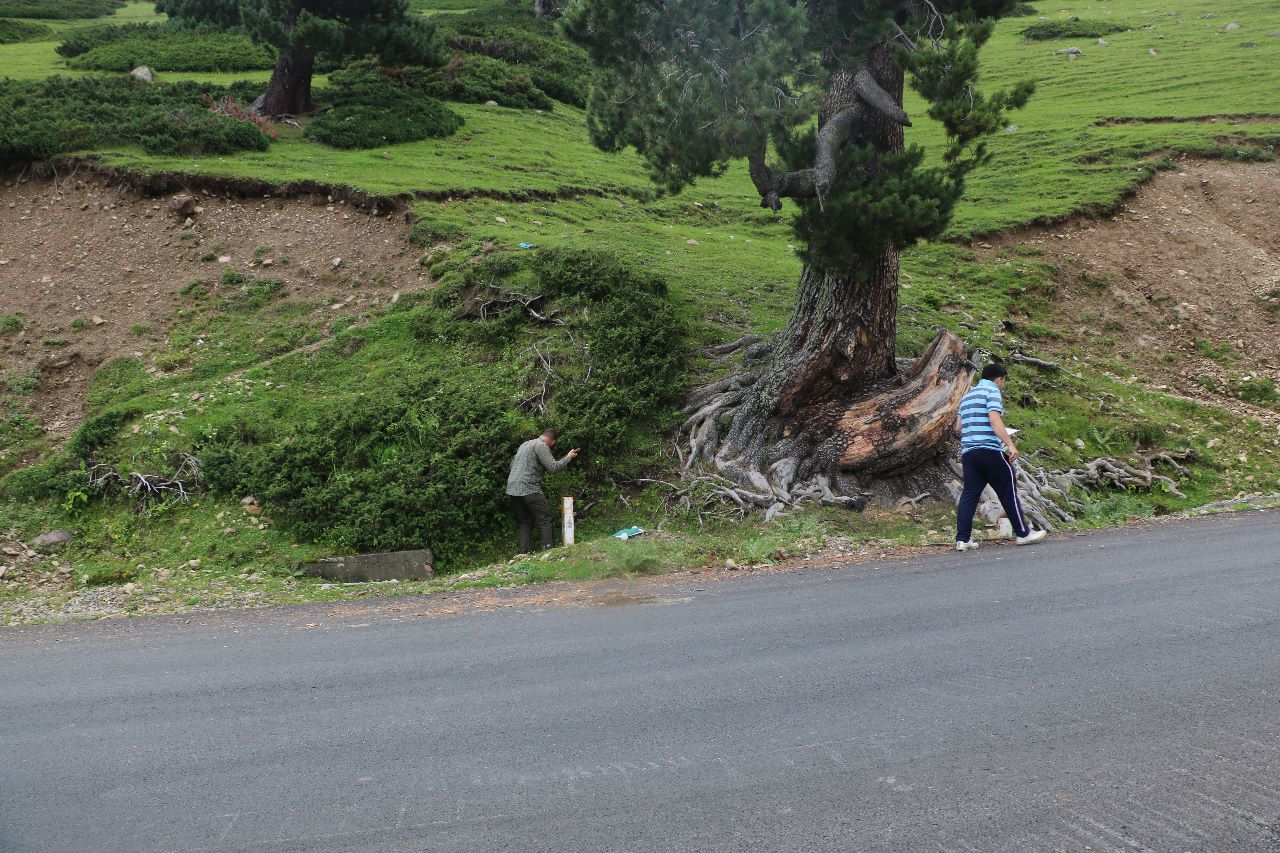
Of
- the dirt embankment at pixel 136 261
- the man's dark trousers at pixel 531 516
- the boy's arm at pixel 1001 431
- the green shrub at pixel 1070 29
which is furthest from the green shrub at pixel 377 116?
the green shrub at pixel 1070 29

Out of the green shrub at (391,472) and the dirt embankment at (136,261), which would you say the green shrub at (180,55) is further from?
the green shrub at (391,472)

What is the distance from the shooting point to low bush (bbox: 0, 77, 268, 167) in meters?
18.8

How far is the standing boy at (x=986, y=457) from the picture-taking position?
872 cm

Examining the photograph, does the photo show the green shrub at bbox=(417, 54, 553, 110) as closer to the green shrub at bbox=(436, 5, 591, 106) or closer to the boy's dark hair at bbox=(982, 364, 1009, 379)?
the green shrub at bbox=(436, 5, 591, 106)

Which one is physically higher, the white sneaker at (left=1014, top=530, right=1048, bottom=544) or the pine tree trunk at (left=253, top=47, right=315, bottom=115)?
the pine tree trunk at (left=253, top=47, right=315, bottom=115)

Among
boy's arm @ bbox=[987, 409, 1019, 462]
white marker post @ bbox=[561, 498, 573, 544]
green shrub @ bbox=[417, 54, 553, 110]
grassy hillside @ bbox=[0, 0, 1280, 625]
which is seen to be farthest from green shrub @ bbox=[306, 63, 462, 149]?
boy's arm @ bbox=[987, 409, 1019, 462]

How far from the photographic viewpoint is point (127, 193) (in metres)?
18.3

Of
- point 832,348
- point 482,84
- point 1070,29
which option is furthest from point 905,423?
point 1070,29

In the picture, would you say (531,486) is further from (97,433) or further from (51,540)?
(97,433)

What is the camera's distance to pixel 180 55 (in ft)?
96.9

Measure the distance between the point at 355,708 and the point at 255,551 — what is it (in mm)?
6232

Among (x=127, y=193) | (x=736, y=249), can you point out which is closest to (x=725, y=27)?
(x=736, y=249)

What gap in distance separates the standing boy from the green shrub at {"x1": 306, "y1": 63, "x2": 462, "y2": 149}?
18151 mm

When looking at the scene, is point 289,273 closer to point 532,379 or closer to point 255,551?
point 532,379
